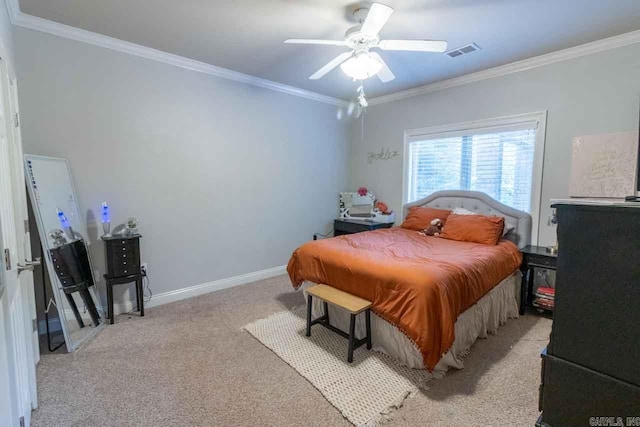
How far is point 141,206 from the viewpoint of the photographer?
10.3ft

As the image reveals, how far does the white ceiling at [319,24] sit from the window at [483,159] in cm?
77

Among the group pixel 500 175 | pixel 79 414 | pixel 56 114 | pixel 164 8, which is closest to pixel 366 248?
pixel 500 175

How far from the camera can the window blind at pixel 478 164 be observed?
11.3 feet

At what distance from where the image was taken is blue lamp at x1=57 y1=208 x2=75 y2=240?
101 inches

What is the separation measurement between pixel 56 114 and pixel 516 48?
14.1ft

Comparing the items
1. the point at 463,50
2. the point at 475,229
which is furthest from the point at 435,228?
the point at 463,50

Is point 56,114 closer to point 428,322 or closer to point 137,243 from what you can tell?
point 137,243

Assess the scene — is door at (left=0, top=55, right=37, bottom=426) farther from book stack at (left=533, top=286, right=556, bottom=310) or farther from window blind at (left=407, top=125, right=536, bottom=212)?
window blind at (left=407, top=125, right=536, bottom=212)

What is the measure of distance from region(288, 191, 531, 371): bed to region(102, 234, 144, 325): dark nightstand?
4.89 feet

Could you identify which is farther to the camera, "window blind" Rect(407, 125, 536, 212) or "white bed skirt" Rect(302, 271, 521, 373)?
"window blind" Rect(407, 125, 536, 212)

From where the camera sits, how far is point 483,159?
3758mm

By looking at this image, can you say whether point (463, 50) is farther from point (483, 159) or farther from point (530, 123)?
point (483, 159)

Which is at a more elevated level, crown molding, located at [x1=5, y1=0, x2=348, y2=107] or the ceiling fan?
crown molding, located at [x1=5, y1=0, x2=348, y2=107]

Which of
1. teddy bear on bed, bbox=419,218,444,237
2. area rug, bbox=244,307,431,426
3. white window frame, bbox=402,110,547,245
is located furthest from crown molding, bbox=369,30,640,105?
area rug, bbox=244,307,431,426
